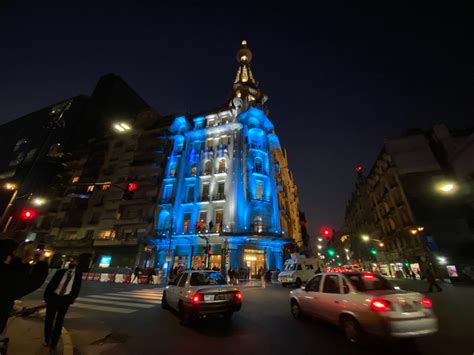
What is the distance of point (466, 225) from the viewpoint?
87.2 feet

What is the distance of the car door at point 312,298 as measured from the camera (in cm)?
602

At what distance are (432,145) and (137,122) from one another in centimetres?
5336

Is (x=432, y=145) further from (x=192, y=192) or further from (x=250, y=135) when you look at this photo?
(x=192, y=192)

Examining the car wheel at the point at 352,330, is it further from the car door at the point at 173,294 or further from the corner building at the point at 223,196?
the corner building at the point at 223,196

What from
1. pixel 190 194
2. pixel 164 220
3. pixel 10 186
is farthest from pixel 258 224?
pixel 10 186

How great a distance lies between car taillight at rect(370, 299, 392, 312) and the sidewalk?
611cm

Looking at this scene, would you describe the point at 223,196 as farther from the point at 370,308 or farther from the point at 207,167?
the point at 370,308

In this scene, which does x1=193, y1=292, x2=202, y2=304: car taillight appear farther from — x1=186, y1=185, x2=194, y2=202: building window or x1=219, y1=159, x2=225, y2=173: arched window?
x1=219, y1=159, x2=225, y2=173: arched window

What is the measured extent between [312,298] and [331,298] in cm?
90

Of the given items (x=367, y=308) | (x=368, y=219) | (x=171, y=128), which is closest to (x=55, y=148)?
(x=171, y=128)

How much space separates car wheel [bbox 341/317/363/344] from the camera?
4.60 meters

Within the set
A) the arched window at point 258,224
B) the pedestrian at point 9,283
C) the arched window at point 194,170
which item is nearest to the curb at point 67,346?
the pedestrian at point 9,283

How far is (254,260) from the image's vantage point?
91.5ft

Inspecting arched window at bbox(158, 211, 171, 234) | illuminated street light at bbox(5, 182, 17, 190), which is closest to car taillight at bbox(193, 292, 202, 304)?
arched window at bbox(158, 211, 171, 234)
